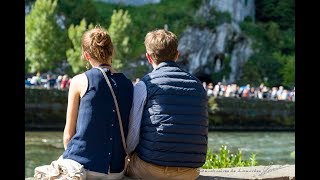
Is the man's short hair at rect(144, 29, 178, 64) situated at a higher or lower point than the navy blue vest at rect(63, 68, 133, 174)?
higher

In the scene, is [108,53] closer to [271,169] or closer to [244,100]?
[271,169]

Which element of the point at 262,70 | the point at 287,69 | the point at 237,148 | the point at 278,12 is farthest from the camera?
the point at 278,12

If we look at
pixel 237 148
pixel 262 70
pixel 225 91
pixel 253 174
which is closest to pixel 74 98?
pixel 253 174

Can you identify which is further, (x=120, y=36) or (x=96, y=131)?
(x=120, y=36)

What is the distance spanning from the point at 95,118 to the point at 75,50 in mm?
47346

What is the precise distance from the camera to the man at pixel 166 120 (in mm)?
3629

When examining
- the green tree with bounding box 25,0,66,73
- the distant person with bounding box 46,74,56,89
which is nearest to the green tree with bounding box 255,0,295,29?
the green tree with bounding box 25,0,66,73

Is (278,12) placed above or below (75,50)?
above

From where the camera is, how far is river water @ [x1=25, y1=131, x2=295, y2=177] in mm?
23078

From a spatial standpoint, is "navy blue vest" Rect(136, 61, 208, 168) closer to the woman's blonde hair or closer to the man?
the man

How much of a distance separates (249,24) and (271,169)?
62.0 m

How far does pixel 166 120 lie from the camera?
3.62m

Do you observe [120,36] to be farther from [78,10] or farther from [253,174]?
[253,174]

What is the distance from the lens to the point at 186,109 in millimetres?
3664
